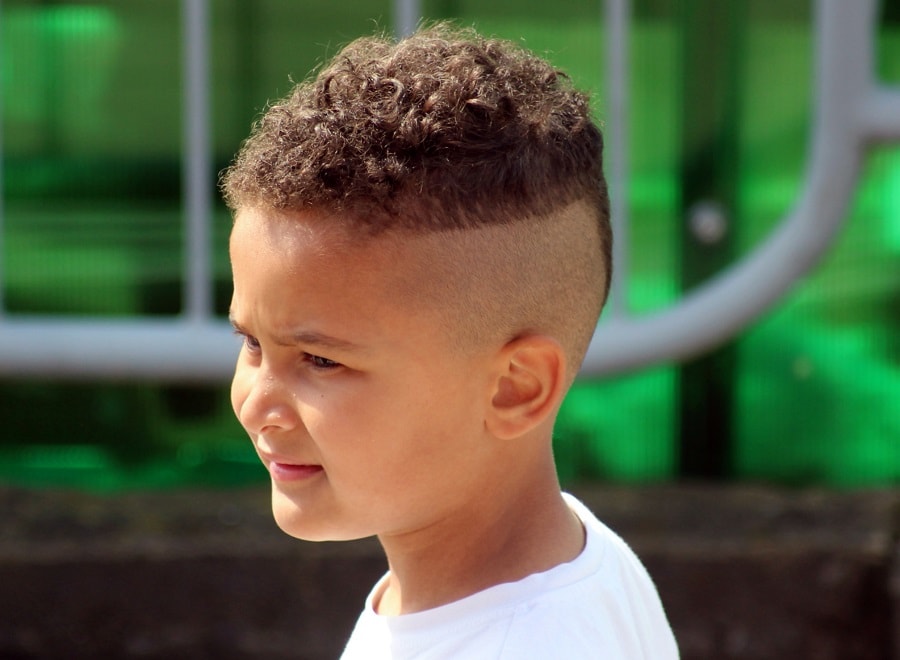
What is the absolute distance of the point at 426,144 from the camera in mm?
1322

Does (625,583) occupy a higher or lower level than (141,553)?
higher

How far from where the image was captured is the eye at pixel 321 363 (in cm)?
136

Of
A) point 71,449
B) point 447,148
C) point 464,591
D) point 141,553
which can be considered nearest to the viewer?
point 447,148

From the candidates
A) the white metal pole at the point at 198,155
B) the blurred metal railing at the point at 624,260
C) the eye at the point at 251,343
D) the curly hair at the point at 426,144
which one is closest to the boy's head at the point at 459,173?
the curly hair at the point at 426,144

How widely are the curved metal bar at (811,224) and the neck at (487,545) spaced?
185cm

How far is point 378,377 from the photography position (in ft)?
4.43

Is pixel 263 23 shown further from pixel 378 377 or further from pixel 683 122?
pixel 378 377

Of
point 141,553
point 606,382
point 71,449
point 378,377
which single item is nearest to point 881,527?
point 606,382

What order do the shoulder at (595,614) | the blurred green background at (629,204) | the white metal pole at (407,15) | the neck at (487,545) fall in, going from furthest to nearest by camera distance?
the blurred green background at (629,204) < the white metal pole at (407,15) < the neck at (487,545) < the shoulder at (595,614)

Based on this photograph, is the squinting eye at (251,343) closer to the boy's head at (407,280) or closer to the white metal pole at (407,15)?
the boy's head at (407,280)

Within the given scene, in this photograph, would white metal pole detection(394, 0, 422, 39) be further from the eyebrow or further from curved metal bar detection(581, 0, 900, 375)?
the eyebrow

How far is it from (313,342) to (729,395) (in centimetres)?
257

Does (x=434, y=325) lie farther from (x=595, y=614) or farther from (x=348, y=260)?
(x=595, y=614)

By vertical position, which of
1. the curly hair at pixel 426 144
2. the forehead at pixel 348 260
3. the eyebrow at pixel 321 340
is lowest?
the eyebrow at pixel 321 340
